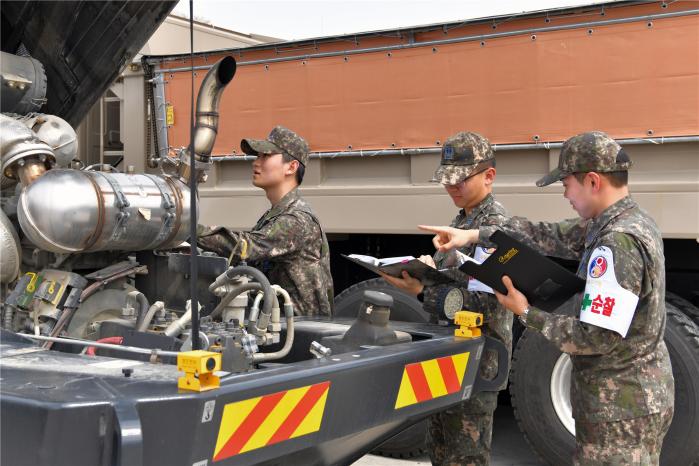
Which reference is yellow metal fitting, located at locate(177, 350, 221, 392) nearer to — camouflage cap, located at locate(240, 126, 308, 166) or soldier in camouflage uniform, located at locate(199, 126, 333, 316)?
soldier in camouflage uniform, located at locate(199, 126, 333, 316)

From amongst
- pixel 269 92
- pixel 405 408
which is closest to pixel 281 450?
pixel 405 408

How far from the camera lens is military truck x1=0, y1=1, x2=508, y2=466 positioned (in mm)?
1971

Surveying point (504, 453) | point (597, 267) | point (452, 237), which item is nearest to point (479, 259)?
point (452, 237)

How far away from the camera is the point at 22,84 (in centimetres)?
339

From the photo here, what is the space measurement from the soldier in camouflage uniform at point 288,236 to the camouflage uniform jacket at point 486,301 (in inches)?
22.0

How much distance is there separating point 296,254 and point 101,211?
1.10 m

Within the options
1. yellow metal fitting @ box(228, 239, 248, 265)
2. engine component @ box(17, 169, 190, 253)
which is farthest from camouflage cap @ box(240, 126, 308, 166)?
engine component @ box(17, 169, 190, 253)

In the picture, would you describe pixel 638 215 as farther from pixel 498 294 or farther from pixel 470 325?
pixel 470 325

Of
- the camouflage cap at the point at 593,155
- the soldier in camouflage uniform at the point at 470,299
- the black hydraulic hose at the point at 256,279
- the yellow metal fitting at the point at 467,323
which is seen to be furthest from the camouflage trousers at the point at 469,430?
the camouflage cap at the point at 593,155

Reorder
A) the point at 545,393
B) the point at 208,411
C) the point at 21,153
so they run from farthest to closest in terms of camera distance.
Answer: the point at 545,393, the point at 21,153, the point at 208,411

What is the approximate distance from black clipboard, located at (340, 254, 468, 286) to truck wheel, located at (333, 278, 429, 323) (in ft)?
4.10

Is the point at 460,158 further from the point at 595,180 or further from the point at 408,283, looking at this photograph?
the point at 595,180

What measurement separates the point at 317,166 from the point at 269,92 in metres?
0.55

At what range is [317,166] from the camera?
488 cm
